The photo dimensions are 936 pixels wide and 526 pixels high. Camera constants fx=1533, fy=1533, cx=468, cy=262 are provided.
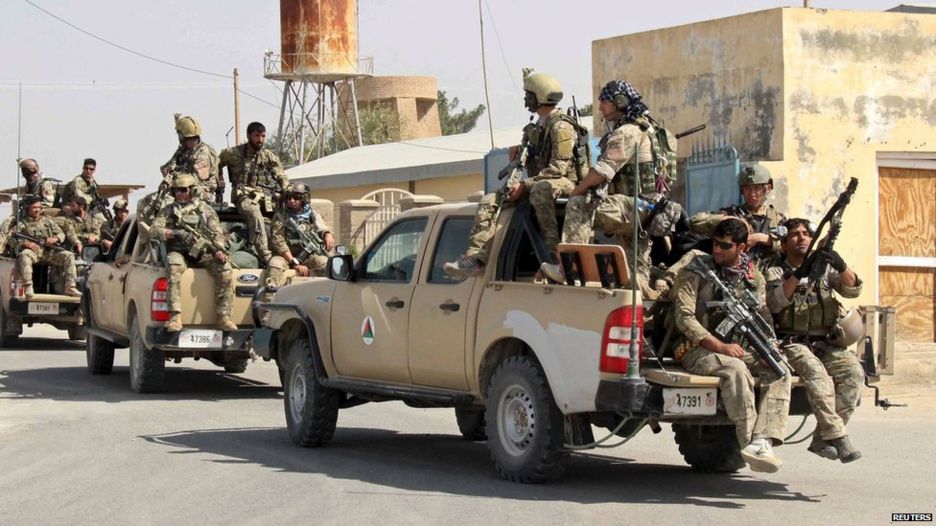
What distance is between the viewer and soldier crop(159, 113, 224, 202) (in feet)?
57.7

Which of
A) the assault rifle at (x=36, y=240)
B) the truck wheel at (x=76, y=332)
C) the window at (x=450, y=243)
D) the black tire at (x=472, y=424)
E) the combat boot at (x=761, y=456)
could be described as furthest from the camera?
the truck wheel at (x=76, y=332)

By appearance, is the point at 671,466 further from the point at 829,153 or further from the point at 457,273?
the point at 829,153

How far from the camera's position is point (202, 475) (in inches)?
403

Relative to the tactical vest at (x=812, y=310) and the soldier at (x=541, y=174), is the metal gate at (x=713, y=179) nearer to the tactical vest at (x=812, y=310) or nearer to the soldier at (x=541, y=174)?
the soldier at (x=541, y=174)

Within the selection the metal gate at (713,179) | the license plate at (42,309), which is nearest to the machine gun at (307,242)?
the metal gate at (713,179)

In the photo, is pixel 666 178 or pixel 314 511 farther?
pixel 666 178

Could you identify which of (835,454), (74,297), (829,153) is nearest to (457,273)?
Answer: (835,454)

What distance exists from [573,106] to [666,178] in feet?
3.61

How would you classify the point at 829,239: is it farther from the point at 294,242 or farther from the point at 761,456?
the point at 294,242

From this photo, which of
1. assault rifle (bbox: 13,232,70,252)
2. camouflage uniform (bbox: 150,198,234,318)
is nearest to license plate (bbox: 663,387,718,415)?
camouflage uniform (bbox: 150,198,234,318)

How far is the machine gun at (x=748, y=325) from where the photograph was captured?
9102 mm

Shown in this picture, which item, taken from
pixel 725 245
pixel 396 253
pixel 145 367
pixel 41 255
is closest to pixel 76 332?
pixel 41 255

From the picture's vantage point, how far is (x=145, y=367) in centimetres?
1564

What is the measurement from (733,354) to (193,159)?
9.96m
